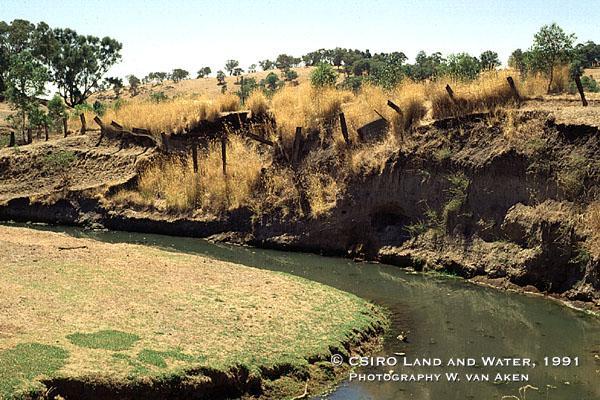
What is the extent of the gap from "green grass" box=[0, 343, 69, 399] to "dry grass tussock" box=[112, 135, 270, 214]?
14.1 m

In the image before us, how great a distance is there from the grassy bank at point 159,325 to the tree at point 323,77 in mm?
11105

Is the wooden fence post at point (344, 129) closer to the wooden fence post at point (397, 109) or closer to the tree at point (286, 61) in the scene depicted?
the wooden fence post at point (397, 109)

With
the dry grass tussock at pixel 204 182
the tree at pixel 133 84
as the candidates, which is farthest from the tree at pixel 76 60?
the dry grass tussock at pixel 204 182

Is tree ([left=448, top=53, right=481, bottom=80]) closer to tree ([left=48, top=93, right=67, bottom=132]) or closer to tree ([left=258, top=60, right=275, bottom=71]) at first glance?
tree ([left=48, top=93, right=67, bottom=132])

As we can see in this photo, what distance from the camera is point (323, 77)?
2603 centimetres

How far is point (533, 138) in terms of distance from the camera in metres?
18.5

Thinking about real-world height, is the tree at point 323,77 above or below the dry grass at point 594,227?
above

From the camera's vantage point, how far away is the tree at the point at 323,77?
25.8 m

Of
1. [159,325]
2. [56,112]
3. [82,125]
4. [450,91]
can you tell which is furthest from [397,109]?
[56,112]

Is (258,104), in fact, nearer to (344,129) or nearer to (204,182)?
(204,182)

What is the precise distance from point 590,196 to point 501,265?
8.47 feet

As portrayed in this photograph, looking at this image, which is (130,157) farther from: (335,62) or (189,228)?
(335,62)

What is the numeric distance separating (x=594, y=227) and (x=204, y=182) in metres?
13.1

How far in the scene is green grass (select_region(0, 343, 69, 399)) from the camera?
836 centimetres
